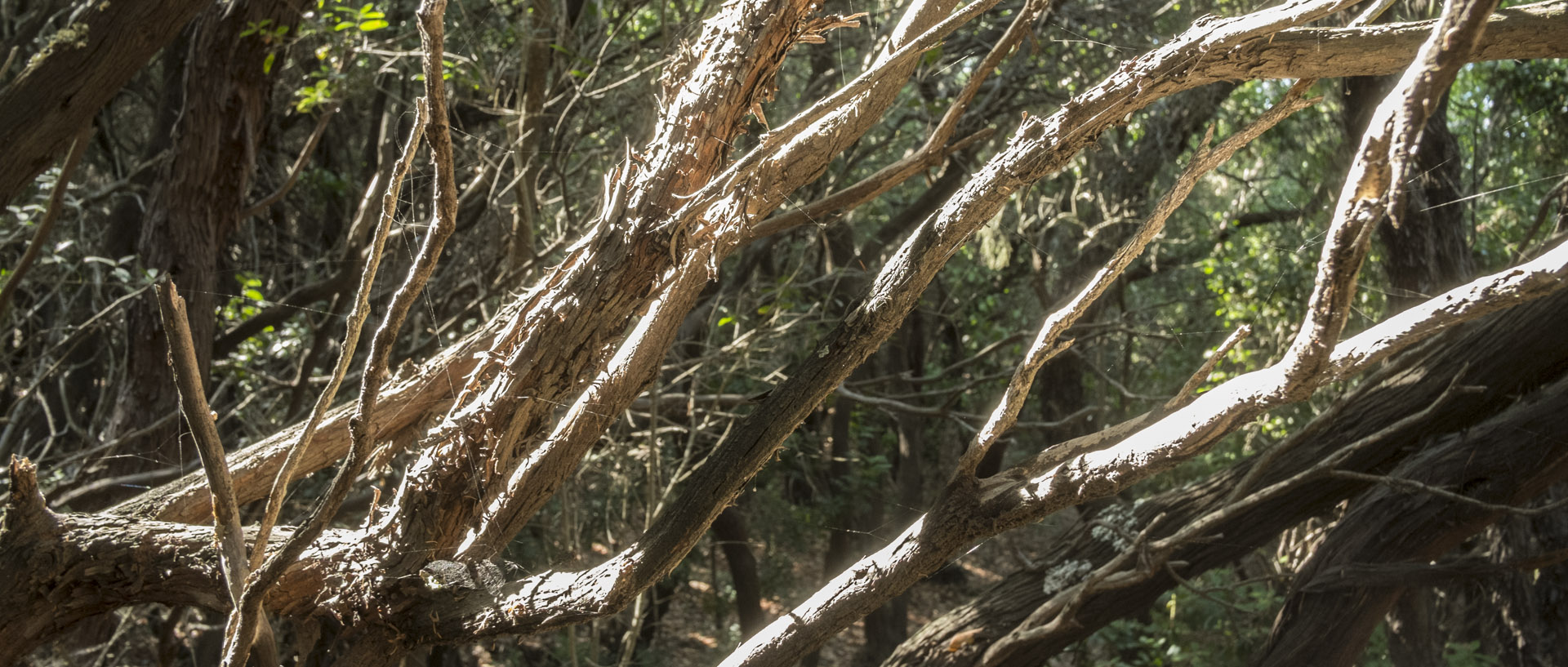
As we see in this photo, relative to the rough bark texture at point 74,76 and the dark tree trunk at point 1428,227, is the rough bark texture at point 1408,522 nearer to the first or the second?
the dark tree trunk at point 1428,227

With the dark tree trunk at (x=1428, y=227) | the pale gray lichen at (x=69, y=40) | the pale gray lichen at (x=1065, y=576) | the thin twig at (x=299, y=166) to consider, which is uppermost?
the pale gray lichen at (x=69, y=40)

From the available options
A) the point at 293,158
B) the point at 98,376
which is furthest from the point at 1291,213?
the point at 98,376

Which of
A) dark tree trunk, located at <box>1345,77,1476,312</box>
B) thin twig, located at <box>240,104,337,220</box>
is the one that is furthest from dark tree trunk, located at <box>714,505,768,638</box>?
dark tree trunk, located at <box>1345,77,1476,312</box>

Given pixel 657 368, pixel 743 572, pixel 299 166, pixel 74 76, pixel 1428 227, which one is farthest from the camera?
pixel 743 572

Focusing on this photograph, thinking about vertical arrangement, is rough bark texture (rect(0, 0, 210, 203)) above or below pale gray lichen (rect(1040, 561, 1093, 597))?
above

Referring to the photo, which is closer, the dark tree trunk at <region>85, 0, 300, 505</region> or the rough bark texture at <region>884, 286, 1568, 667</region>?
the rough bark texture at <region>884, 286, 1568, 667</region>

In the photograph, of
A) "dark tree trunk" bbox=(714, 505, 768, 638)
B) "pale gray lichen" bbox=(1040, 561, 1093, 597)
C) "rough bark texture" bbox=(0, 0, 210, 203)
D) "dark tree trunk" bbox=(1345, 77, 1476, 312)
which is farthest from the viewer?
"dark tree trunk" bbox=(714, 505, 768, 638)

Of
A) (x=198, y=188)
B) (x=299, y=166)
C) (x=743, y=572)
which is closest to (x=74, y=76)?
(x=299, y=166)

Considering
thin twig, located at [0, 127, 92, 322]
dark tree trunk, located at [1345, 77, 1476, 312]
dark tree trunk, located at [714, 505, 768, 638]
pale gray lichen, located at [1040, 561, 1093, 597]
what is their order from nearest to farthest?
thin twig, located at [0, 127, 92, 322]
pale gray lichen, located at [1040, 561, 1093, 597]
dark tree trunk, located at [1345, 77, 1476, 312]
dark tree trunk, located at [714, 505, 768, 638]

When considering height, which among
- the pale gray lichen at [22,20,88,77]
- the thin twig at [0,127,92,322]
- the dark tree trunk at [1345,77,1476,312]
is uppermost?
the pale gray lichen at [22,20,88,77]

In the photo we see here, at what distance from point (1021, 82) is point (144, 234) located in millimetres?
4445

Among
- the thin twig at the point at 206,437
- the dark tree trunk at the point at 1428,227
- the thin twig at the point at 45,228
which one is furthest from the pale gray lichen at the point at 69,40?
the dark tree trunk at the point at 1428,227

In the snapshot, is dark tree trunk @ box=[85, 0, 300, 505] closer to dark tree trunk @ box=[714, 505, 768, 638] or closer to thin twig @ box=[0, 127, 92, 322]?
thin twig @ box=[0, 127, 92, 322]

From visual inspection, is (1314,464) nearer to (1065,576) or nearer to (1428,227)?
(1065,576)
